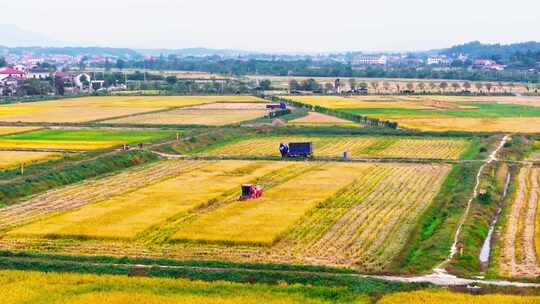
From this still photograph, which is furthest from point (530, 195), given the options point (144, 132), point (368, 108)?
point (368, 108)

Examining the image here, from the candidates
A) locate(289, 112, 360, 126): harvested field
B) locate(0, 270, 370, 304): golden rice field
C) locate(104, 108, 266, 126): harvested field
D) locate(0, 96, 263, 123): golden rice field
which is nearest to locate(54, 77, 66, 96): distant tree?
locate(0, 96, 263, 123): golden rice field

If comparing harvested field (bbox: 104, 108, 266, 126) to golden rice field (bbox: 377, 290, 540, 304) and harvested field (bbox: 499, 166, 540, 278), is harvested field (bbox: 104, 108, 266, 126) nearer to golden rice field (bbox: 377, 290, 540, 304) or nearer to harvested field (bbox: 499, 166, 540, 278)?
harvested field (bbox: 499, 166, 540, 278)

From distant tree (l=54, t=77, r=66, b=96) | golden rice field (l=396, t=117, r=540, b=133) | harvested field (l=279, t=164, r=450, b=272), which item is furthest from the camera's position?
distant tree (l=54, t=77, r=66, b=96)

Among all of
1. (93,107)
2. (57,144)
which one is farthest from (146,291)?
(93,107)

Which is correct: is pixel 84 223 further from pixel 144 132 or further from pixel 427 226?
pixel 144 132

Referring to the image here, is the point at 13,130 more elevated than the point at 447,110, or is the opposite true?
the point at 447,110

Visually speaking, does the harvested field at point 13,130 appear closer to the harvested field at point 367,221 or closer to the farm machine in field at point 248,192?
the harvested field at point 367,221

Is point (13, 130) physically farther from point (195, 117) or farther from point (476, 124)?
point (476, 124)

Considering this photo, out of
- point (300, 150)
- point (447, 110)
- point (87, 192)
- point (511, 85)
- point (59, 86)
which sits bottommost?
point (87, 192)

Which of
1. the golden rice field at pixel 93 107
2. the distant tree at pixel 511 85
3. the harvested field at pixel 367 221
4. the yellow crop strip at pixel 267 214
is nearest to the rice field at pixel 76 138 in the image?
the golden rice field at pixel 93 107
